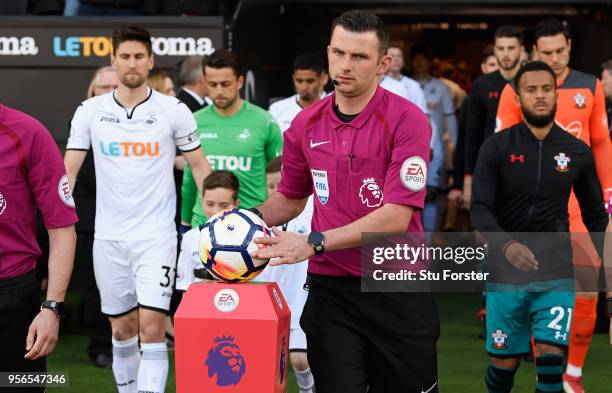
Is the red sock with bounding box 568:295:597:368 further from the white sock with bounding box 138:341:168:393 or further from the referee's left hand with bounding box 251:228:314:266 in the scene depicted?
the referee's left hand with bounding box 251:228:314:266

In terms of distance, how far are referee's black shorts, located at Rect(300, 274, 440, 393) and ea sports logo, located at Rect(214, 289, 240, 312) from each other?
48 centimetres

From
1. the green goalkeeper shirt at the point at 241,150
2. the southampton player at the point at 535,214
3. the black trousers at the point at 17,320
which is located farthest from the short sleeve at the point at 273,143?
the black trousers at the point at 17,320

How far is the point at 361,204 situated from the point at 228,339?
0.78 metres

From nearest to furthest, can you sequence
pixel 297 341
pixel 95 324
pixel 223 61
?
pixel 297 341 → pixel 223 61 → pixel 95 324

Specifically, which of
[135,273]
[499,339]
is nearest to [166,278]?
[135,273]

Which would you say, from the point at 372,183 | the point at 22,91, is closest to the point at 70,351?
the point at 22,91

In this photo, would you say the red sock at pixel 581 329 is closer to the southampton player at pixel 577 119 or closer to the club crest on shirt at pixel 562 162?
the southampton player at pixel 577 119

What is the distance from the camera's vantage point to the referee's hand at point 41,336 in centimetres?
476

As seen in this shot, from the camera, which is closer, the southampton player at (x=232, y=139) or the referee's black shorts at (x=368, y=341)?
the referee's black shorts at (x=368, y=341)

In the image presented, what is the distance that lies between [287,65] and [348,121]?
857 centimetres

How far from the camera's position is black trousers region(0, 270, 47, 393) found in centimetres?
479

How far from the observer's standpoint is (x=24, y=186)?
484 centimetres

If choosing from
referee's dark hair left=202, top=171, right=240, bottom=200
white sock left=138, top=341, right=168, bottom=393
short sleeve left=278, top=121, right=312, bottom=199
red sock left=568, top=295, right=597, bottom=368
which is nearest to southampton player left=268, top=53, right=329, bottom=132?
referee's dark hair left=202, top=171, right=240, bottom=200

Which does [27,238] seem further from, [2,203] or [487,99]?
[487,99]
